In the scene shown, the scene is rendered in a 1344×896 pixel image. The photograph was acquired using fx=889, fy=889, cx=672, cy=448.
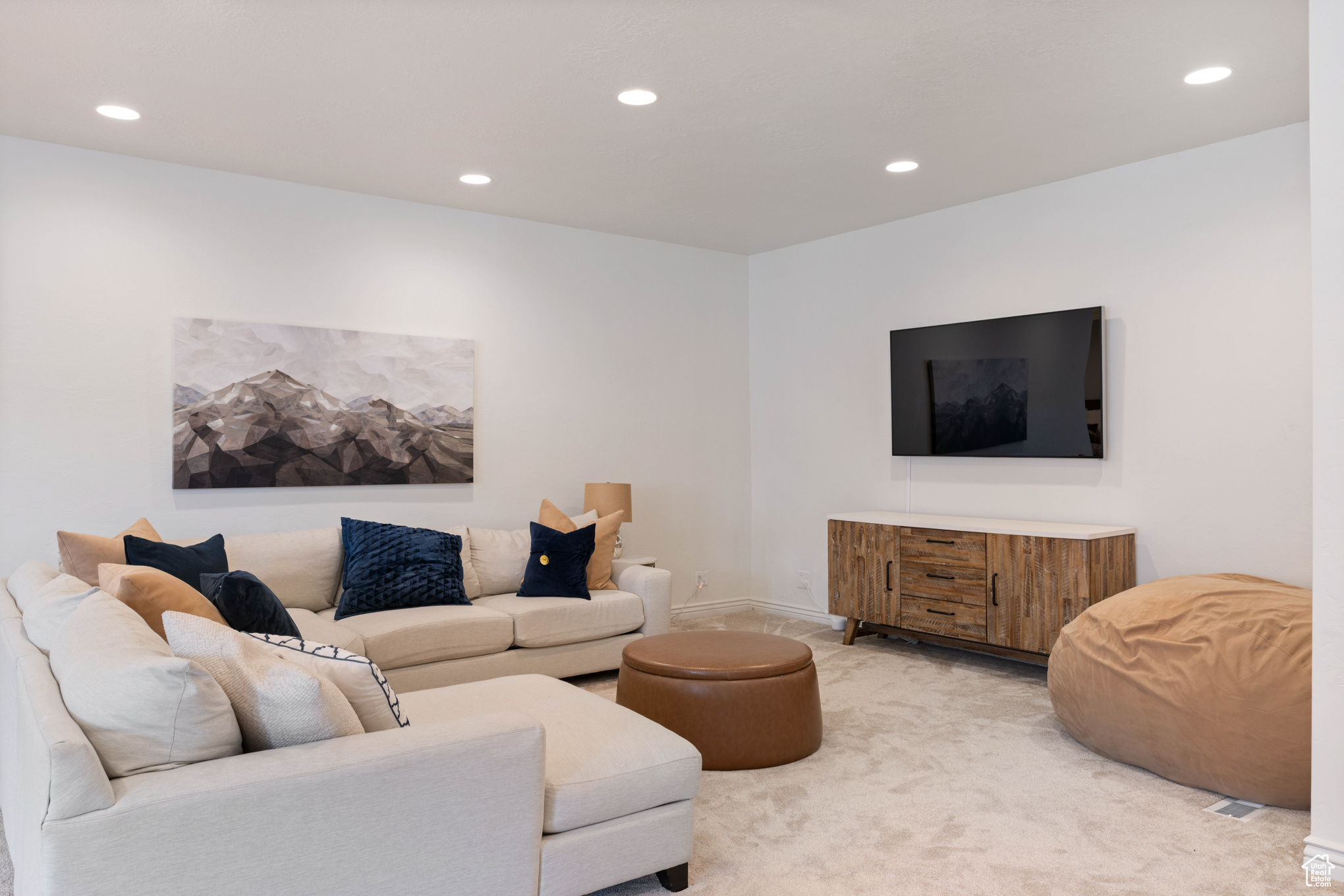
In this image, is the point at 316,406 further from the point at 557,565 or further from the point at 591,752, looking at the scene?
the point at 591,752

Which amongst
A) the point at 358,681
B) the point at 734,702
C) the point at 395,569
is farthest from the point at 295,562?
the point at 358,681

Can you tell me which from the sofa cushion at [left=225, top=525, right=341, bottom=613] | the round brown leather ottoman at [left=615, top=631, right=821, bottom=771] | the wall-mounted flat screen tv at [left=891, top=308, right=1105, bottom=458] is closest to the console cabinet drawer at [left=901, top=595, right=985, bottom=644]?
the wall-mounted flat screen tv at [left=891, top=308, right=1105, bottom=458]

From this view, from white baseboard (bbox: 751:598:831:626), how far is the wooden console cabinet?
Answer: 59cm

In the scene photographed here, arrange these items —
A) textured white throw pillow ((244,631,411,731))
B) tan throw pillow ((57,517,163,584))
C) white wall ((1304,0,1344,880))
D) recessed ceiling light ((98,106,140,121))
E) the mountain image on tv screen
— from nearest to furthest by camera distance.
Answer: textured white throw pillow ((244,631,411,731)) < white wall ((1304,0,1344,880)) < tan throw pillow ((57,517,163,584)) < recessed ceiling light ((98,106,140,121)) < the mountain image on tv screen

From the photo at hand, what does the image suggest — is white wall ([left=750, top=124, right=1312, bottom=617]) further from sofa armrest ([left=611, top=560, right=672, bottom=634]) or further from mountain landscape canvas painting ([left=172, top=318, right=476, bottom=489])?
mountain landscape canvas painting ([left=172, top=318, right=476, bottom=489])

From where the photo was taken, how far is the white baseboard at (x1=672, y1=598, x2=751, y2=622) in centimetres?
596

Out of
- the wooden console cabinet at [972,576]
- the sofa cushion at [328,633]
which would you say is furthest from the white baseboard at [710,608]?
the sofa cushion at [328,633]

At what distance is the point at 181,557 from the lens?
3420 mm

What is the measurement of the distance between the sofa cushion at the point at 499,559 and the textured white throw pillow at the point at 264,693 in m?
2.78

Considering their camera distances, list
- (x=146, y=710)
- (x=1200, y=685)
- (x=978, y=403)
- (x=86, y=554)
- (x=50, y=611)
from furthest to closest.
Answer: (x=978, y=403) < (x=86, y=554) < (x=1200, y=685) < (x=50, y=611) < (x=146, y=710)

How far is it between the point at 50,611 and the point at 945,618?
3879 mm

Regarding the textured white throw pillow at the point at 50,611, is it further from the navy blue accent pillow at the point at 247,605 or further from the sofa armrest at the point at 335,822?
the sofa armrest at the point at 335,822

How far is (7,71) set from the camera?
3211 mm

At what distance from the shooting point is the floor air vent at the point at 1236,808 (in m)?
2.71
